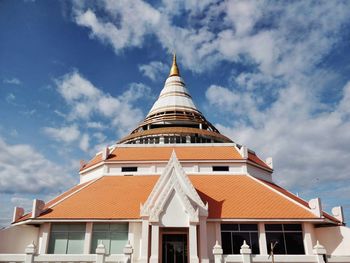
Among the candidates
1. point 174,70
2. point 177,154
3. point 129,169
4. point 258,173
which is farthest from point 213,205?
point 174,70

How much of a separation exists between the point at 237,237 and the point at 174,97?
76.0 ft

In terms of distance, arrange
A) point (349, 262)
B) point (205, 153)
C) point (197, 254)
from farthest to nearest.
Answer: point (205, 153) < point (197, 254) < point (349, 262)

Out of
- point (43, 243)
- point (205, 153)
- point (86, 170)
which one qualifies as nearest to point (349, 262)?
point (205, 153)

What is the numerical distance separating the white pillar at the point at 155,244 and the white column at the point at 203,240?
8.77ft

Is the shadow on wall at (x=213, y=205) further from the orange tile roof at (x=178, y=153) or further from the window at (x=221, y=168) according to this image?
the orange tile roof at (x=178, y=153)

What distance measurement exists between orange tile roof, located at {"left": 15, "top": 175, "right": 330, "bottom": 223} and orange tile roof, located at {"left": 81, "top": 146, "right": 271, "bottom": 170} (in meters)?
1.78

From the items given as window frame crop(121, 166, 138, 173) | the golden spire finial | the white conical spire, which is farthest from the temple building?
the golden spire finial

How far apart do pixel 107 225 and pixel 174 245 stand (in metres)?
4.74

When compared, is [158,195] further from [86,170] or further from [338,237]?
[338,237]

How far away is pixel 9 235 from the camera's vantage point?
2127cm

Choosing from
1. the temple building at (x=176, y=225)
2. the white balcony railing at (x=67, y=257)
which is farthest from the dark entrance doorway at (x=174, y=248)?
the white balcony railing at (x=67, y=257)

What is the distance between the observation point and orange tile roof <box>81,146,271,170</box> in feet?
84.8

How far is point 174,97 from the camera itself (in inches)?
1563

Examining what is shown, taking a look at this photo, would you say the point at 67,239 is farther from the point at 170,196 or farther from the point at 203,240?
the point at 203,240
